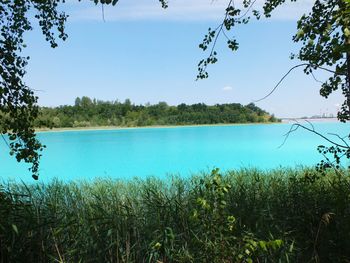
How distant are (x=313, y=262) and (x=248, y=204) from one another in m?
0.77

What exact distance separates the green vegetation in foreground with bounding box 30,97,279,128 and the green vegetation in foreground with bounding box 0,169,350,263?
50.7 m

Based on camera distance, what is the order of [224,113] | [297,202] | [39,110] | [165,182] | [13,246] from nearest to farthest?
[13,246] < [39,110] < [297,202] < [165,182] < [224,113]

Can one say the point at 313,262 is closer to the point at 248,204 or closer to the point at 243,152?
the point at 248,204

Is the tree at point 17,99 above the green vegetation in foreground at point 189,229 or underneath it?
above

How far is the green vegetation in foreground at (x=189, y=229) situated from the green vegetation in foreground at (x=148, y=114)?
166 ft

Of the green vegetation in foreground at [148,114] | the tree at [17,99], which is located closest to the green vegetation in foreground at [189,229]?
the tree at [17,99]

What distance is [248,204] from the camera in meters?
3.55

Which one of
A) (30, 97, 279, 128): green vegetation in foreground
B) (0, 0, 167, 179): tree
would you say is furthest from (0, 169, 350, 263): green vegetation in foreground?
(30, 97, 279, 128): green vegetation in foreground

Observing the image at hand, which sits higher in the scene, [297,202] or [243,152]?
[297,202]

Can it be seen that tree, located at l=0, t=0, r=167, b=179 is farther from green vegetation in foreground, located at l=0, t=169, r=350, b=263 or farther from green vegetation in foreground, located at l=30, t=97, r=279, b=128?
green vegetation in foreground, located at l=30, t=97, r=279, b=128

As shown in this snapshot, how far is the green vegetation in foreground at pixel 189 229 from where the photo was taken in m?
2.42

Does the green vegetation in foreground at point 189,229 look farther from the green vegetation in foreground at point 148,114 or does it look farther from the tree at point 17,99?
the green vegetation in foreground at point 148,114

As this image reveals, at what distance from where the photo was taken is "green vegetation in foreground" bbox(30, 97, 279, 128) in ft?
185

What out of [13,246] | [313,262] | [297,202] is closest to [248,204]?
[297,202]
